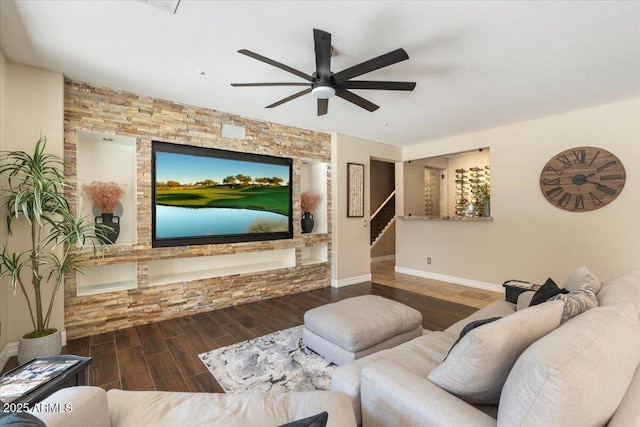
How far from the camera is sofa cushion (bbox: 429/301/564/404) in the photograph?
107 centimetres

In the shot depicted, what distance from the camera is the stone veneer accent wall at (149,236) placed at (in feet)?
9.89

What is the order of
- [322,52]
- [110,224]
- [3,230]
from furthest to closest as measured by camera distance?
[110,224] < [3,230] < [322,52]

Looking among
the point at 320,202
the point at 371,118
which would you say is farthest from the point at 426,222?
the point at 371,118

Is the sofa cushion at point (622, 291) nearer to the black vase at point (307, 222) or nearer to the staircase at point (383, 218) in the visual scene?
the black vase at point (307, 222)

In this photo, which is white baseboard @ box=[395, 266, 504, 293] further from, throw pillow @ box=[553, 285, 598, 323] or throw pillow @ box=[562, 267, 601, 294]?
throw pillow @ box=[553, 285, 598, 323]

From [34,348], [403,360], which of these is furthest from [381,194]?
[34,348]

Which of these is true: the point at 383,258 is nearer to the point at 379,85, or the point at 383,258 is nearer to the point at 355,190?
the point at 355,190

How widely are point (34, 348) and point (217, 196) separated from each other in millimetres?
2328

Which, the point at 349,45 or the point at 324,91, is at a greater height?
the point at 349,45

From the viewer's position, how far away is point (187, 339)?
2.95m

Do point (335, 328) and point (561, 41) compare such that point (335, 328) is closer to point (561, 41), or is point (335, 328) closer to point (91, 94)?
point (561, 41)

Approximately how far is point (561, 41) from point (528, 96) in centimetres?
124

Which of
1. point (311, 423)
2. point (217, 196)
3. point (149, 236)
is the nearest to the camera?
point (311, 423)

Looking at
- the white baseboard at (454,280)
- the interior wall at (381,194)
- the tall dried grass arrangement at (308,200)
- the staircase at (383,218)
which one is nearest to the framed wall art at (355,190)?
the tall dried grass arrangement at (308,200)
